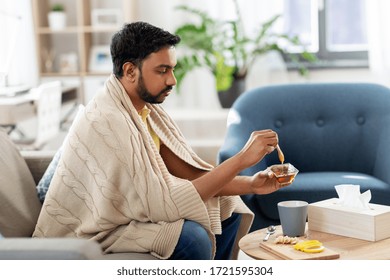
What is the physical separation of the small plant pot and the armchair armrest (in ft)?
12.1

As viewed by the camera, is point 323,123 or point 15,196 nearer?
point 15,196

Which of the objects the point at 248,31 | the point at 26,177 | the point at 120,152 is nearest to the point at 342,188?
the point at 120,152

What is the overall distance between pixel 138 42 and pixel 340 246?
0.83 m

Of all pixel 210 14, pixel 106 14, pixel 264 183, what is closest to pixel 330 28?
pixel 210 14

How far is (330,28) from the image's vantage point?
4859 millimetres

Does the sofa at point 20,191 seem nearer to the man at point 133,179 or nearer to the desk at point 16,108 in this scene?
the man at point 133,179

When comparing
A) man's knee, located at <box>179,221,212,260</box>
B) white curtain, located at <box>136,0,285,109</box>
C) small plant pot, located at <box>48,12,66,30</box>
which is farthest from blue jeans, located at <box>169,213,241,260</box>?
small plant pot, located at <box>48,12,66,30</box>

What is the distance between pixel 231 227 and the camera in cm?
228

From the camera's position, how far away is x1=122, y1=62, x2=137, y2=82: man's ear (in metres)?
2.05

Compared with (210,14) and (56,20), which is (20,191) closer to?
(210,14)

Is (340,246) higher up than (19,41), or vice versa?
(19,41)

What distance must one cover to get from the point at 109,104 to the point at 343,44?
3178 mm
